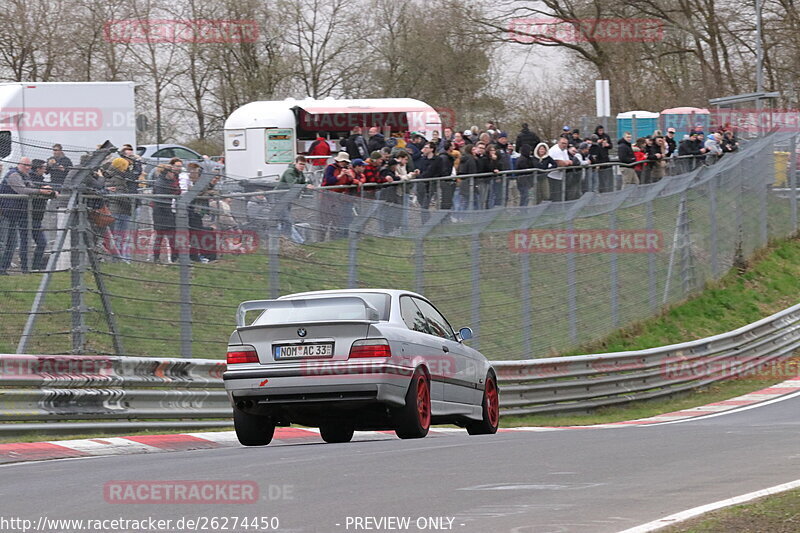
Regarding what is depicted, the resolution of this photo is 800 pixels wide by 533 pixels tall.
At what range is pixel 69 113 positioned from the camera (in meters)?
30.5

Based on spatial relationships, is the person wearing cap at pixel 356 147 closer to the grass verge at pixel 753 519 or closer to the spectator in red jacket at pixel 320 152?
the spectator in red jacket at pixel 320 152

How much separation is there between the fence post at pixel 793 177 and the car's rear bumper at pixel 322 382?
92.0ft

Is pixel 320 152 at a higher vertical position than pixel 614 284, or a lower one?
higher

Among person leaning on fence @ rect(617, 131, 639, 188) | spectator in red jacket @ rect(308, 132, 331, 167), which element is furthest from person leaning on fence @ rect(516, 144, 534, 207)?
spectator in red jacket @ rect(308, 132, 331, 167)

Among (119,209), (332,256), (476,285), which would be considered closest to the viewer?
(119,209)

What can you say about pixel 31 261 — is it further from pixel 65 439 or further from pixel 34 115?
pixel 34 115

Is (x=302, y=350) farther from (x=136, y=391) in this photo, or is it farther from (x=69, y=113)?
(x=69, y=113)

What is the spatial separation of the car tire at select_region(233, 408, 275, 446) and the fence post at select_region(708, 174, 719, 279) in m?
19.9

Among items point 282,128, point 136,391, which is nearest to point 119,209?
point 136,391

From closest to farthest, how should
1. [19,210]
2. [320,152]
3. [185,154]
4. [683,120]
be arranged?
[19,210]
[320,152]
[185,154]
[683,120]

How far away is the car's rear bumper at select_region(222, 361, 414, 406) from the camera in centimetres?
1184

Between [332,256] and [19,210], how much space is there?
4.44 metres

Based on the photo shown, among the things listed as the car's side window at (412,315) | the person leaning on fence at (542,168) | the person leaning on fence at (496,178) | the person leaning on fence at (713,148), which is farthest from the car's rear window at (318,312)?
the person leaning on fence at (713,148)

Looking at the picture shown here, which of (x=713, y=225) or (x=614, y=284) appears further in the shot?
(x=713, y=225)
